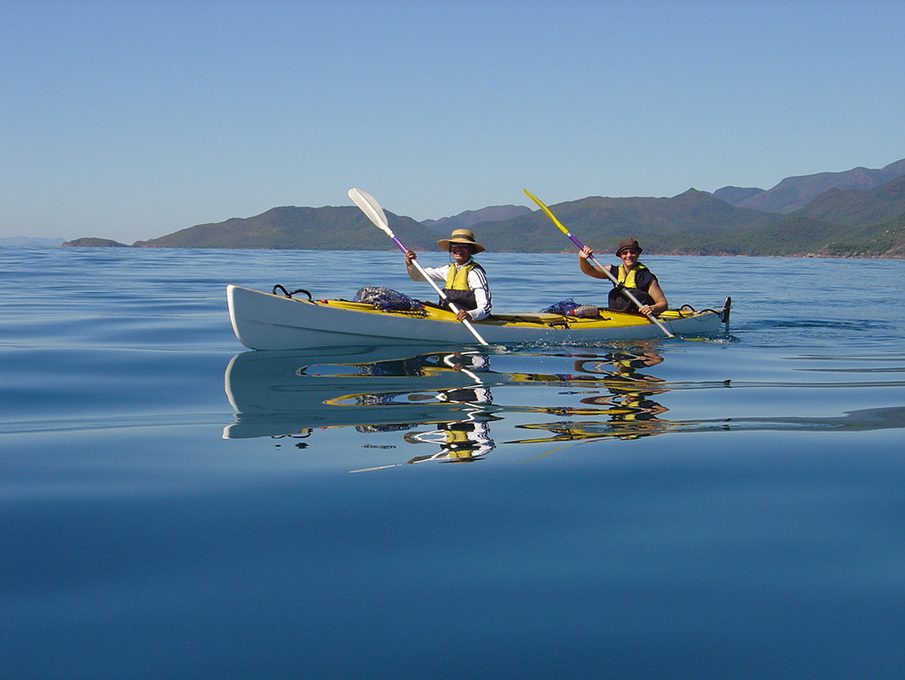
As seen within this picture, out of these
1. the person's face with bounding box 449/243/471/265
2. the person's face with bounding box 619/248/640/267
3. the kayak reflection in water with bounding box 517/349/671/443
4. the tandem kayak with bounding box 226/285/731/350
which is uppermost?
the person's face with bounding box 449/243/471/265

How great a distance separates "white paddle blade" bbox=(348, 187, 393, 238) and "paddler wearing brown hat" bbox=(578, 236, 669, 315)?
3.41 meters

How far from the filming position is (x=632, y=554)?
13.6 ft

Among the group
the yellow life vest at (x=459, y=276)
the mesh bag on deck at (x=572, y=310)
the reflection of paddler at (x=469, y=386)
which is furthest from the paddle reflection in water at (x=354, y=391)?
the mesh bag on deck at (x=572, y=310)

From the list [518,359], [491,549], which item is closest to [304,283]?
[518,359]

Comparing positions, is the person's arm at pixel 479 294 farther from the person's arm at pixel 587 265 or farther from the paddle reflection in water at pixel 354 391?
the person's arm at pixel 587 265

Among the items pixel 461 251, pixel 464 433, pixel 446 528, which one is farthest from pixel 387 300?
pixel 446 528

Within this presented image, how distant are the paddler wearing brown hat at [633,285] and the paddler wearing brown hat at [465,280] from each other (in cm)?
223

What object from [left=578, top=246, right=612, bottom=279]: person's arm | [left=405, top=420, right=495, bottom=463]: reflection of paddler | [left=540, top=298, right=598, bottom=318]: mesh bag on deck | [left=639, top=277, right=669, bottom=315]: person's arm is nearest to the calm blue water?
[left=405, top=420, right=495, bottom=463]: reflection of paddler

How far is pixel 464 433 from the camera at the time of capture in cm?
702

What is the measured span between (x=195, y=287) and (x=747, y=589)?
2742 cm

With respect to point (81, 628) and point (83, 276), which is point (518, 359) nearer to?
point (81, 628)

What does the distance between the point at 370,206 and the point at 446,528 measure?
10623 millimetres

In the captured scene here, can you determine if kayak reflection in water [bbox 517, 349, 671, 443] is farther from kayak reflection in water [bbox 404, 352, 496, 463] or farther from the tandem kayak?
the tandem kayak

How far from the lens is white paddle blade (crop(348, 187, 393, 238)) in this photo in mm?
14281
